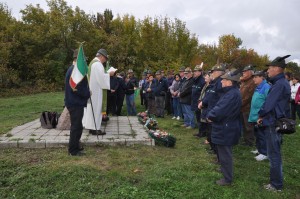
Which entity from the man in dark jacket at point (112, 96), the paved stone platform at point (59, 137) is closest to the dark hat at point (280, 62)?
the paved stone platform at point (59, 137)

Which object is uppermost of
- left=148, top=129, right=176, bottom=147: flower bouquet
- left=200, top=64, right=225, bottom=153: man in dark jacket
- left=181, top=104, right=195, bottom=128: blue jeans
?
left=200, top=64, right=225, bottom=153: man in dark jacket

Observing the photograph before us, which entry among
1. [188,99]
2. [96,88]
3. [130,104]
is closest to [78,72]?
[96,88]

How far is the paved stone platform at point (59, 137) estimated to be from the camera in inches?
269

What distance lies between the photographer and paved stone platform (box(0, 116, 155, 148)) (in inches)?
269

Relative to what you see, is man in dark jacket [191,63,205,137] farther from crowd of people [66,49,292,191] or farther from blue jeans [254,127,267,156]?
blue jeans [254,127,267,156]

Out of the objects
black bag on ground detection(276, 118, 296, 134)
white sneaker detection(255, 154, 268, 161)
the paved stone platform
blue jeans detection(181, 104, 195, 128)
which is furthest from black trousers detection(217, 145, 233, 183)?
blue jeans detection(181, 104, 195, 128)

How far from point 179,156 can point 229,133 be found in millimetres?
1919

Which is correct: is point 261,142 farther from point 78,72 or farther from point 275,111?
point 78,72

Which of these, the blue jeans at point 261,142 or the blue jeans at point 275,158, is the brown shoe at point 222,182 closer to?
the blue jeans at point 275,158

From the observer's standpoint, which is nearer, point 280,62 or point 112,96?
point 280,62

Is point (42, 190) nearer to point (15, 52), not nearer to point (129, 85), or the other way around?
point (129, 85)

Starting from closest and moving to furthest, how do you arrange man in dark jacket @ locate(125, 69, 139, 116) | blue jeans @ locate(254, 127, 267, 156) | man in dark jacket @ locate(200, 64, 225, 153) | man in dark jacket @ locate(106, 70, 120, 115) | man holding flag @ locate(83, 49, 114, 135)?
1. man in dark jacket @ locate(200, 64, 225, 153)
2. blue jeans @ locate(254, 127, 267, 156)
3. man holding flag @ locate(83, 49, 114, 135)
4. man in dark jacket @ locate(106, 70, 120, 115)
5. man in dark jacket @ locate(125, 69, 139, 116)

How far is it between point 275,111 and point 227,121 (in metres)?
0.80

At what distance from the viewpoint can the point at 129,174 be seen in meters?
5.35
